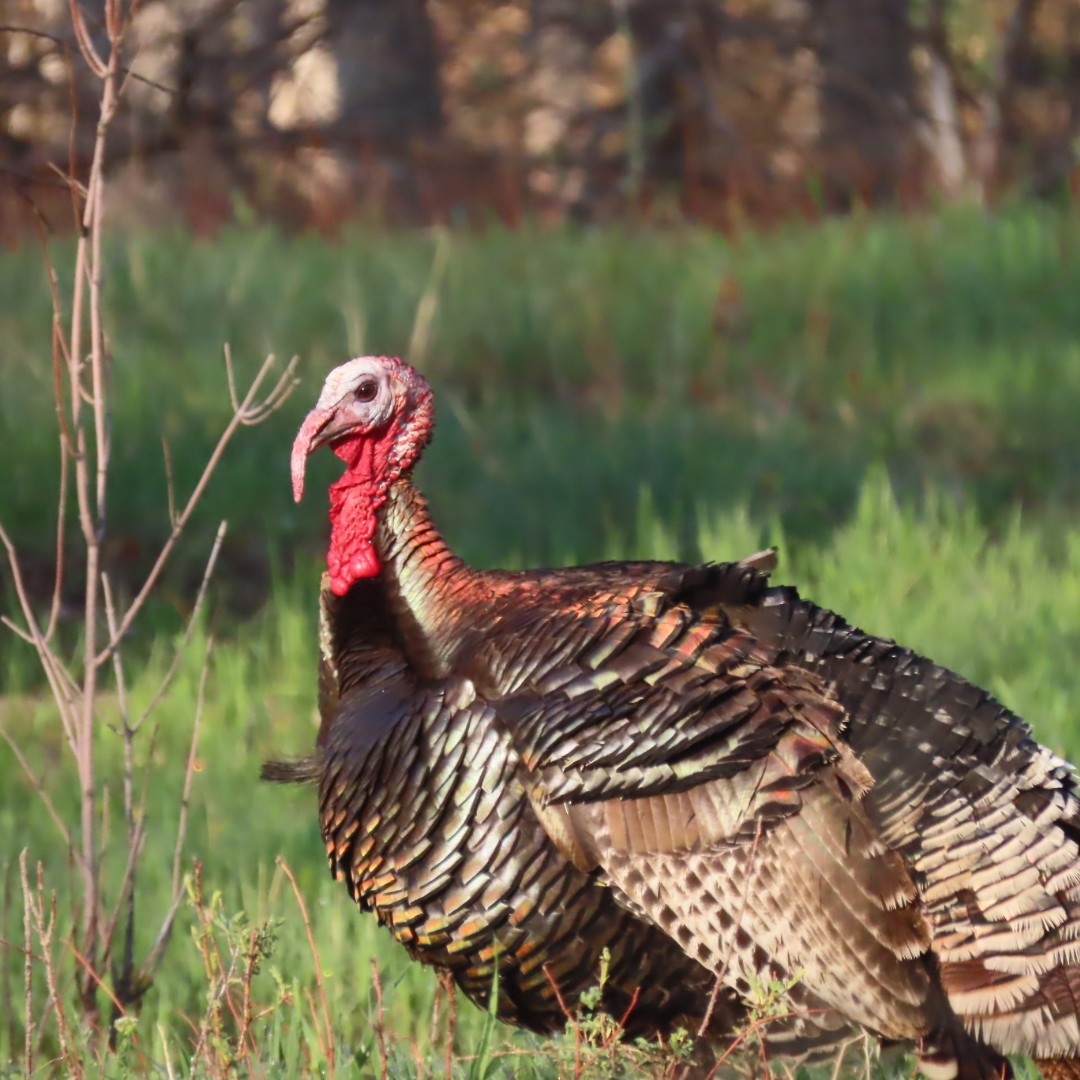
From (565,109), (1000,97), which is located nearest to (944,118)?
(1000,97)

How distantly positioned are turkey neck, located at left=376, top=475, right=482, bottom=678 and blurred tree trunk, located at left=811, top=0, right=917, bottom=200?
31.7ft

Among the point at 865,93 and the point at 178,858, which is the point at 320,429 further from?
the point at 865,93

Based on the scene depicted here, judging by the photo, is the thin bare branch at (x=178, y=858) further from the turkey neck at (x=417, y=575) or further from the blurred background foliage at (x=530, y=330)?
the turkey neck at (x=417, y=575)

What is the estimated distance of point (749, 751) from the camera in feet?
11.1

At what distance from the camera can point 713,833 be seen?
339cm

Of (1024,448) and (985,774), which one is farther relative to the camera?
(1024,448)

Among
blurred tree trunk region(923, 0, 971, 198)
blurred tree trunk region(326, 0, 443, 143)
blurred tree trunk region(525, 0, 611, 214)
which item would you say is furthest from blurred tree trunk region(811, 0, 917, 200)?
blurred tree trunk region(326, 0, 443, 143)

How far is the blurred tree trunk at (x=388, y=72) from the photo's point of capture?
13586mm

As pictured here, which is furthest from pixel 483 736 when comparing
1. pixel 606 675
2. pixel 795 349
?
pixel 795 349

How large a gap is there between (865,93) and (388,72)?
11.7 feet

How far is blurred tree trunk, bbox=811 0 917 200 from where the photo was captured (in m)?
13.3

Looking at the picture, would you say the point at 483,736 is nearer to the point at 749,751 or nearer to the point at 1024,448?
the point at 749,751

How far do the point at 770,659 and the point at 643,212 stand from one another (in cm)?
933

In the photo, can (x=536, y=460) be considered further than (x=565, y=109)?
No
